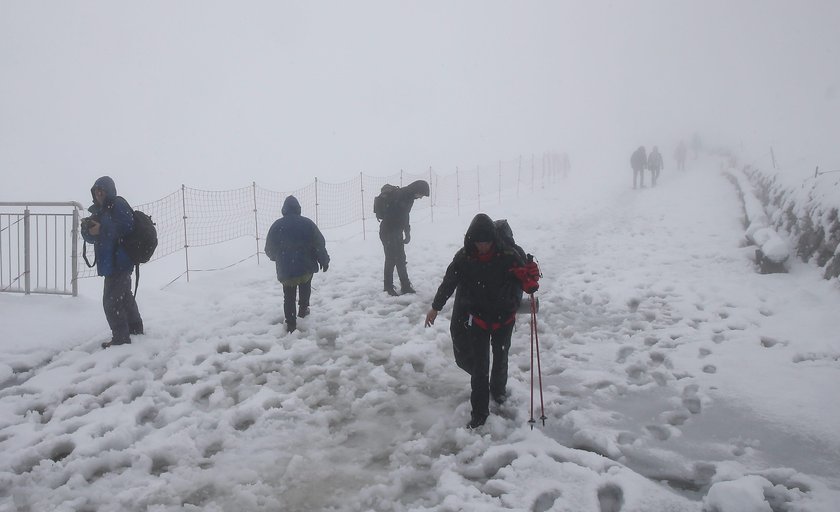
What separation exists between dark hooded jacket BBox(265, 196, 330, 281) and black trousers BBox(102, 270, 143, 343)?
1826mm

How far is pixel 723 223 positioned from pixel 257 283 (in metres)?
12.4

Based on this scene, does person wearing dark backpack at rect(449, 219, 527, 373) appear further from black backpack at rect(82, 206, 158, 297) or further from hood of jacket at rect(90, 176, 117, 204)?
hood of jacket at rect(90, 176, 117, 204)

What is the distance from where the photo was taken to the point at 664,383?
5047 millimetres

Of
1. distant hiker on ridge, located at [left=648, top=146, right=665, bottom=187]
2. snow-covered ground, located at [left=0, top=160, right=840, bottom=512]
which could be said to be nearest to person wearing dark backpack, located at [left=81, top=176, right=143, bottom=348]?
snow-covered ground, located at [left=0, top=160, right=840, bottom=512]

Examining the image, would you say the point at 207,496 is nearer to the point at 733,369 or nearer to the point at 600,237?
the point at 733,369


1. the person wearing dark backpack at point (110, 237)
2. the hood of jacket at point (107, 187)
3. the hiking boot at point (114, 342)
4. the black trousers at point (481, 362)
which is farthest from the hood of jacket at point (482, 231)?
the hiking boot at point (114, 342)

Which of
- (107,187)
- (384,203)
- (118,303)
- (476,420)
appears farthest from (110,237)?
(476,420)

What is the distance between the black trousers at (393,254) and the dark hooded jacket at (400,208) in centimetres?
10

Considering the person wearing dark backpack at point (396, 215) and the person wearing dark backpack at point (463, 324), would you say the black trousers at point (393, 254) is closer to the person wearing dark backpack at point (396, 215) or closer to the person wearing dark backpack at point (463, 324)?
the person wearing dark backpack at point (396, 215)

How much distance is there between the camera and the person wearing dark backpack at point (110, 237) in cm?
581

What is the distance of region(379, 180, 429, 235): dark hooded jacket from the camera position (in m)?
8.46

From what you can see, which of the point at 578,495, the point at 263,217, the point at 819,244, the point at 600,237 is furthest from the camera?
the point at 263,217

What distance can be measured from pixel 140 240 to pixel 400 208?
4047 mm

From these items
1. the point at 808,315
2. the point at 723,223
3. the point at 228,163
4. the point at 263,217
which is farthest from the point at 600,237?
the point at 228,163
